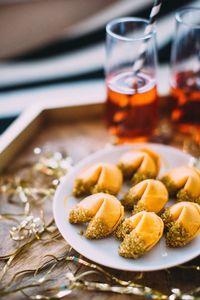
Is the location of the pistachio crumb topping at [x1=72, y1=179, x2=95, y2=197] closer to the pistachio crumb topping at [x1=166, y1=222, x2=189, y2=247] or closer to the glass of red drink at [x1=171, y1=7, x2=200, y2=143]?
the pistachio crumb topping at [x1=166, y1=222, x2=189, y2=247]

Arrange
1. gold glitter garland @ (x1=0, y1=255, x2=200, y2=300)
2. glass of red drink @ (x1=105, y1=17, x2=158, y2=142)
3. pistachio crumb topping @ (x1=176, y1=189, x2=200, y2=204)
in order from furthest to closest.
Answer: glass of red drink @ (x1=105, y1=17, x2=158, y2=142) → pistachio crumb topping @ (x1=176, y1=189, x2=200, y2=204) → gold glitter garland @ (x1=0, y1=255, x2=200, y2=300)

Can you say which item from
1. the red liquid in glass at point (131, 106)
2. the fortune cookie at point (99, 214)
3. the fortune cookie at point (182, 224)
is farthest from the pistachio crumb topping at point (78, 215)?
the red liquid in glass at point (131, 106)

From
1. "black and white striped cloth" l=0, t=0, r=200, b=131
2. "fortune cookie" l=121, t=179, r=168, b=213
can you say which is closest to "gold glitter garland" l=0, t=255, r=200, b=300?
"fortune cookie" l=121, t=179, r=168, b=213

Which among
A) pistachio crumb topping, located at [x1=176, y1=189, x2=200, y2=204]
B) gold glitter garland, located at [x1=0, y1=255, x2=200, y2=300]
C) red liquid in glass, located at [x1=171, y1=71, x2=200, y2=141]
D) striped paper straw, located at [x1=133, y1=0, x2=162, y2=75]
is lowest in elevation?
gold glitter garland, located at [x1=0, y1=255, x2=200, y2=300]

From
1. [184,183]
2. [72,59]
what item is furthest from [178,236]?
[72,59]

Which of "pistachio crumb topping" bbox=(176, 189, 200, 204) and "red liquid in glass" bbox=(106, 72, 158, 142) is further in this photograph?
"red liquid in glass" bbox=(106, 72, 158, 142)

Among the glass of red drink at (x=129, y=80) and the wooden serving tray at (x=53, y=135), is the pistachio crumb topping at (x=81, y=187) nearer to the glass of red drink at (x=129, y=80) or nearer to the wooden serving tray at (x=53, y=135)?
the wooden serving tray at (x=53, y=135)

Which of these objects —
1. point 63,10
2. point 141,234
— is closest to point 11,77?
point 63,10
